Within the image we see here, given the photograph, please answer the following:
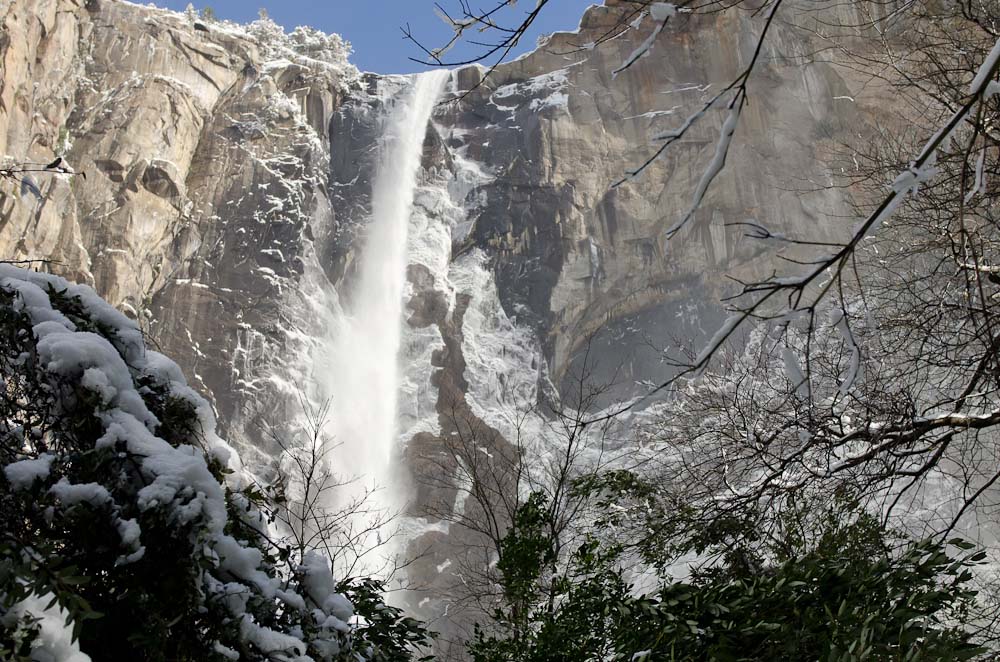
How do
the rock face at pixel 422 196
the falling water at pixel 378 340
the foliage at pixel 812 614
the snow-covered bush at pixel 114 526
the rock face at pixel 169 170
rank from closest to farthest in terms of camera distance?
the snow-covered bush at pixel 114 526 < the foliage at pixel 812 614 < the rock face at pixel 169 170 < the rock face at pixel 422 196 < the falling water at pixel 378 340

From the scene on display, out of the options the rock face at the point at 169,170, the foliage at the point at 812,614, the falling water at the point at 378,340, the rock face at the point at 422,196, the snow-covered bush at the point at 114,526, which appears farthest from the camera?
the falling water at the point at 378,340

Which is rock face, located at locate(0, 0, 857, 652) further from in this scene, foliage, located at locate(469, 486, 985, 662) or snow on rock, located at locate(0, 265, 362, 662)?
snow on rock, located at locate(0, 265, 362, 662)

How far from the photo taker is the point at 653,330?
3319 cm

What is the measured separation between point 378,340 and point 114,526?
2939 cm

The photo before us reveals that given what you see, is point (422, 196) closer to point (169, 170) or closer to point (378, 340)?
point (378, 340)

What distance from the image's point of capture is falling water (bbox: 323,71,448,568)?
28.1 m

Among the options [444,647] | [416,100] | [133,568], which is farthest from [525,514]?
[416,100]

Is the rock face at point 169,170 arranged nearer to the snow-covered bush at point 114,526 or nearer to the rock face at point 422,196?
the rock face at point 422,196

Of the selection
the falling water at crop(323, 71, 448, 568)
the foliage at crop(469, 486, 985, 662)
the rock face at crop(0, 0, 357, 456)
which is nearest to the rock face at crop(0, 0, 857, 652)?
the rock face at crop(0, 0, 357, 456)

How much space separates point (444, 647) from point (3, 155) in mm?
18988

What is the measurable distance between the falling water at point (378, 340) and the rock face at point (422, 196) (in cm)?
67

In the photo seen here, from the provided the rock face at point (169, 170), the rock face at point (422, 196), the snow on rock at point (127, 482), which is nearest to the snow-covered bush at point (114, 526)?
the snow on rock at point (127, 482)

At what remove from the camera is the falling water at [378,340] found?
92.2 feet

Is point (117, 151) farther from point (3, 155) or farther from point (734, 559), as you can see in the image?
point (734, 559)
